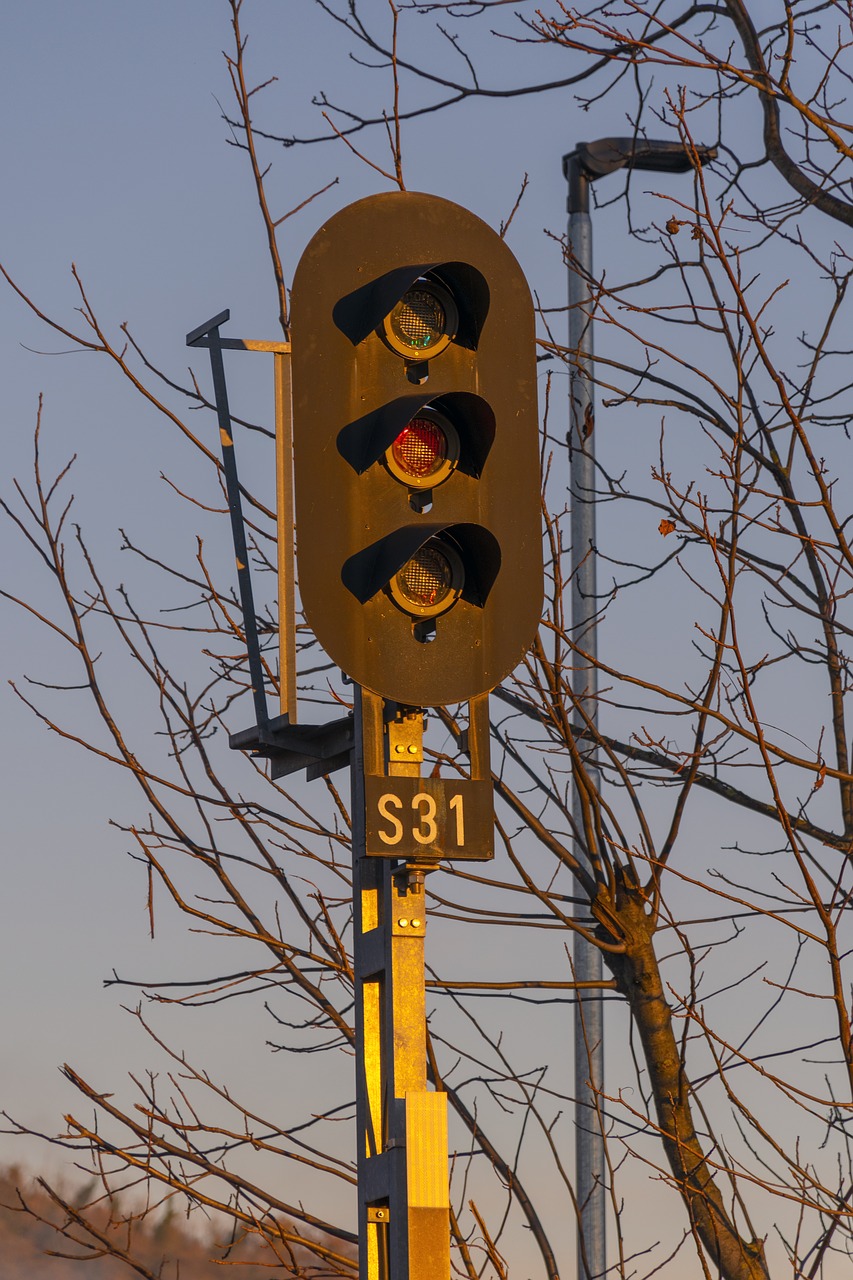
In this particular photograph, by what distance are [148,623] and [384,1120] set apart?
2.88 m

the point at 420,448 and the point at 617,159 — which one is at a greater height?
the point at 617,159

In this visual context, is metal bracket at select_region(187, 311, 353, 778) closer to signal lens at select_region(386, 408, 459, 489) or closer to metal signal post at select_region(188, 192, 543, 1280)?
metal signal post at select_region(188, 192, 543, 1280)

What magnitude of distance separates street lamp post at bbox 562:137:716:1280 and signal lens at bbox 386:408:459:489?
87.8 inches

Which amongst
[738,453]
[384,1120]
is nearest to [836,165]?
[738,453]

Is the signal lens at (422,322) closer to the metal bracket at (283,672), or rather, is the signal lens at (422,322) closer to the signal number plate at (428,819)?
the metal bracket at (283,672)

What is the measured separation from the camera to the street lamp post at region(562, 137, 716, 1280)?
5762 mm

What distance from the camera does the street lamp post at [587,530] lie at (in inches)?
227

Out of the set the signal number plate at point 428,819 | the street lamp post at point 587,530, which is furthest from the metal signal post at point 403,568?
the street lamp post at point 587,530

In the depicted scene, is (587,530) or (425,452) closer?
(425,452)

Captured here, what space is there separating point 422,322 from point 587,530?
3.54 metres

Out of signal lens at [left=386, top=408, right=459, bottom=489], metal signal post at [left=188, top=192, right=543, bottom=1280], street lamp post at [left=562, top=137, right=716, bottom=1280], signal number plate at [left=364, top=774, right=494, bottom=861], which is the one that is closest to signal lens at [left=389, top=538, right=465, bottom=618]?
metal signal post at [left=188, top=192, right=543, bottom=1280]

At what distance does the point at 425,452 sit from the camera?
315 cm

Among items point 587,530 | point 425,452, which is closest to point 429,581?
point 425,452

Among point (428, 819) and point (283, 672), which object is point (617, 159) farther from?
point (428, 819)
